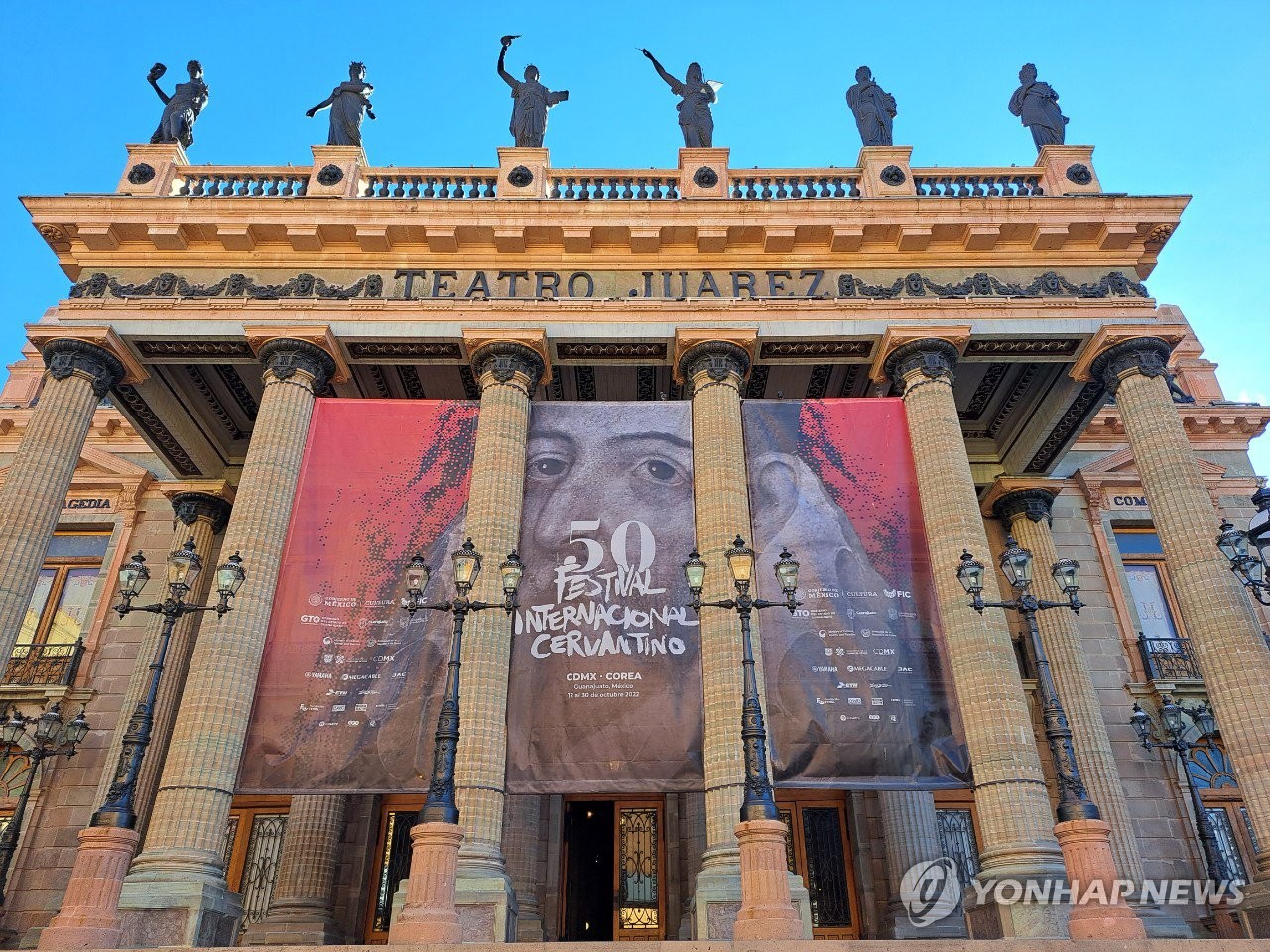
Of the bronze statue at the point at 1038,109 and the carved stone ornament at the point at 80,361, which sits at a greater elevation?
the bronze statue at the point at 1038,109

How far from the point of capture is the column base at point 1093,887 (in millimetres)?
8570

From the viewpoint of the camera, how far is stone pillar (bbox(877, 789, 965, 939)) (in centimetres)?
1455

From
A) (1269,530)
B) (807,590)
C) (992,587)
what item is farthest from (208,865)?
(1269,530)

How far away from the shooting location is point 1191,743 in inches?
672

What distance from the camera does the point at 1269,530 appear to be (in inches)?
450

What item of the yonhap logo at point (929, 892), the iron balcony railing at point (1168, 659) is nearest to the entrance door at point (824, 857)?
the yonhap logo at point (929, 892)

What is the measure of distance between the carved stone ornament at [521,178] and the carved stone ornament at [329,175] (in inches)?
120

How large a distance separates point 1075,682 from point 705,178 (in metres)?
11.4

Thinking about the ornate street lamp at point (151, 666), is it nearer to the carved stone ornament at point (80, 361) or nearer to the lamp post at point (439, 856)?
the lamp post at point (439, 856)

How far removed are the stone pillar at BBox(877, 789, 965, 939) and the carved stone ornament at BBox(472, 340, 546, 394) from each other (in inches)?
359

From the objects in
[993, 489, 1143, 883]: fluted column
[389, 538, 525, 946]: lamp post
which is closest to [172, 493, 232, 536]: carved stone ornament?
[389, 538, 525, 946]: lamp post

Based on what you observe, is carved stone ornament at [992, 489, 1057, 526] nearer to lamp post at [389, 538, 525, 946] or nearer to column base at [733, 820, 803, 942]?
column base at [733, 820, 803, 942]

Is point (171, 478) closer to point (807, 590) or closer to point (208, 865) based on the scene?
point (208, 865)

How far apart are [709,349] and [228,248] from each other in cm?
865
